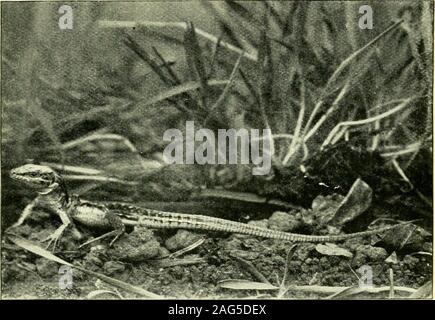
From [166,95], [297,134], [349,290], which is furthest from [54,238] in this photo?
[349,290]

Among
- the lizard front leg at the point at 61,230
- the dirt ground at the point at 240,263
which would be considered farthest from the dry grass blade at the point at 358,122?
the lizard front leg at the point at 61,230

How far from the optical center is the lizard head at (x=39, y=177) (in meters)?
1.74

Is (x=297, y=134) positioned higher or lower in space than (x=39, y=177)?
higher

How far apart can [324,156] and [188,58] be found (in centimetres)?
53

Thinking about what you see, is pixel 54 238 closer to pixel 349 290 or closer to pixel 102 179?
pixel 102 179

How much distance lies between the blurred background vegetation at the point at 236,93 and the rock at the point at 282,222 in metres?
0.06

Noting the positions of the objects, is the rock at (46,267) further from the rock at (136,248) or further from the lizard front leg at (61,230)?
the rock at (136,248)

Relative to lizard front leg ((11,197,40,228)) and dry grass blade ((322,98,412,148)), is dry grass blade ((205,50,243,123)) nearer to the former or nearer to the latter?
dry grass blade ((322,98,412,148))

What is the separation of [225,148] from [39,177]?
590 millimetres

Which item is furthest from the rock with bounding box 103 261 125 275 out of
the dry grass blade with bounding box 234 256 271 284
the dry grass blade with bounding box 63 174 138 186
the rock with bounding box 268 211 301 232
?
the rock with bounding box 268 211 301 232

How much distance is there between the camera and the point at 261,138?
174 cm

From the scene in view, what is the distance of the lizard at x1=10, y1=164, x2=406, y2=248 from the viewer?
1744 mm

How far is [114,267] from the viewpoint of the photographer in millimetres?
1745

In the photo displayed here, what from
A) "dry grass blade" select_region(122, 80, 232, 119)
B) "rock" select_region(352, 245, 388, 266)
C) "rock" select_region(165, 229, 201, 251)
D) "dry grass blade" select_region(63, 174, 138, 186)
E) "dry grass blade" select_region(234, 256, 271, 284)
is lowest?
"dry grass blade" select_region(234, 256, 271, 284)
